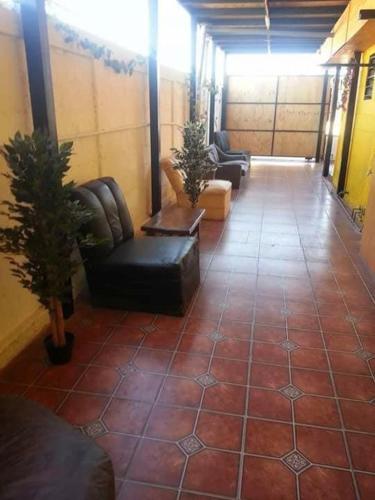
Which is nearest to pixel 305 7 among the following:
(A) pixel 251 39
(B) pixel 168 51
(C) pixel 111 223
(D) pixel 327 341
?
(B) pixel 168 51

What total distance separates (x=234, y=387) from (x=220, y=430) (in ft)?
1.13

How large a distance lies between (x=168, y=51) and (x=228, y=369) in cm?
483

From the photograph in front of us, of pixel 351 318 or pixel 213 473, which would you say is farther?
pixel 351 318

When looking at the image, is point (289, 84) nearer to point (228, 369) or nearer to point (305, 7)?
point (305, 7)

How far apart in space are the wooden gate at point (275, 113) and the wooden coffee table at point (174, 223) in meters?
7.69

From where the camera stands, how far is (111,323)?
9.61 ft

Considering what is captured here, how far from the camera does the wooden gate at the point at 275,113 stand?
1090cm

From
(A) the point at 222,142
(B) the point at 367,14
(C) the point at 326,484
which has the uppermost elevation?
(B) the point at 367,14

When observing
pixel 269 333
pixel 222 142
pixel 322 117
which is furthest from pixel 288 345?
pixel 322 117

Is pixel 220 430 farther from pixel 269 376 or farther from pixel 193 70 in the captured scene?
pixel 193 70

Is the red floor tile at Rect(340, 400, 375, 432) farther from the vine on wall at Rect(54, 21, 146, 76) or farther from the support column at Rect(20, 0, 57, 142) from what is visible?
the vine on wall at Rect(54, 21, 146, 76)

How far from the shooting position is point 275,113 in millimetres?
11133

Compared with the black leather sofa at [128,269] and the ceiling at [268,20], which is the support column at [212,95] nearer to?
the ceiling at [268,20]

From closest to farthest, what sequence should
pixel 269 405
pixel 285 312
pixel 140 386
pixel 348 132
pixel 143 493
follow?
pixel 143 493 → pixel 269 405 → pixel 140 386 → pixel 285 312 → pixel 348 132
